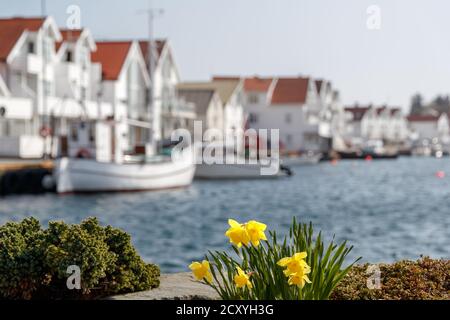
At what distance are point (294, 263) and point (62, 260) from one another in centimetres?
182

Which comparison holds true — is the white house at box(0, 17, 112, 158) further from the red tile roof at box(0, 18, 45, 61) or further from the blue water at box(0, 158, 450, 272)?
the blue water at box(0, 158, 450, 272)

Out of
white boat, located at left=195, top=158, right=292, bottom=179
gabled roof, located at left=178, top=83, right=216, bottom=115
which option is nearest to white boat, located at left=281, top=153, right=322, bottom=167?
gabled roof, located at left=178, top=83, right=216, bottom=115

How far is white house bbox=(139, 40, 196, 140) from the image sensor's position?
73625 mm

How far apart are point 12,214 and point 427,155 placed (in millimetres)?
125246

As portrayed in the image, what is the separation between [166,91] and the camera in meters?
76.2

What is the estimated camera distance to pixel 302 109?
105562mm

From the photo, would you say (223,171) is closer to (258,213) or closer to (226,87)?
(258,213)

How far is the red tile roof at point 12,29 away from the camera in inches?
2208

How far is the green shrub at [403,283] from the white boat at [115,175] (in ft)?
126

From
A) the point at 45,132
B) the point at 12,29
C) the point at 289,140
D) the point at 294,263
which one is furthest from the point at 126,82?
the point at 294,263

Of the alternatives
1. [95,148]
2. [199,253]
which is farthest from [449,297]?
[95,148]

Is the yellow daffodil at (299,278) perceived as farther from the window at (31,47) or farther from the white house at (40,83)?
the window at (31,47)

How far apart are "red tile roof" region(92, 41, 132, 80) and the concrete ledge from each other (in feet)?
196

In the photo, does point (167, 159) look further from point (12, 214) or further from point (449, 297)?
point (449, 297)
